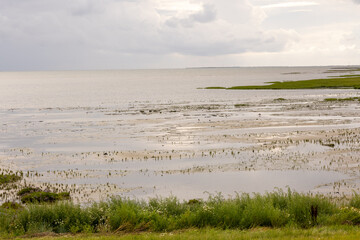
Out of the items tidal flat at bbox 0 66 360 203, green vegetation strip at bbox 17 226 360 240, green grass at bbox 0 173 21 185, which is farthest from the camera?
green grass at bbox 0 173 21 185

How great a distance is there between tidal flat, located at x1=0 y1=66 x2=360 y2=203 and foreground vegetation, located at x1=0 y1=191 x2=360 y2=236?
5.06 meters

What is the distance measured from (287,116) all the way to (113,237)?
42.9 metres

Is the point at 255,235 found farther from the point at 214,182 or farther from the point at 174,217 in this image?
the point at 214,182

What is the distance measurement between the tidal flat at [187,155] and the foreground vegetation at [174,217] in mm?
5063

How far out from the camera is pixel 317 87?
333 ft

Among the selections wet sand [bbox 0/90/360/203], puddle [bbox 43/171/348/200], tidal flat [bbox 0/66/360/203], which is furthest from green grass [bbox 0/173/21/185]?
puddle [bbox 43/171/348/200]

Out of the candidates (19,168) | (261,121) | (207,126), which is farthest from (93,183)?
(261,121)

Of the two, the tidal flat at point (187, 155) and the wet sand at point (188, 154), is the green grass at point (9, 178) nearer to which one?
the tidal flat at point (187, 155)

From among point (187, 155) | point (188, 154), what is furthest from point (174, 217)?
point (188, 154)

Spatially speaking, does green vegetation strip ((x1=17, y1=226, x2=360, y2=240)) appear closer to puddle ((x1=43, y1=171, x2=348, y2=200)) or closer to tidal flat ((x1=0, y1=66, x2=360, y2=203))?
tidal flat ((x1=0, y1=66, x2=360, y2=203))

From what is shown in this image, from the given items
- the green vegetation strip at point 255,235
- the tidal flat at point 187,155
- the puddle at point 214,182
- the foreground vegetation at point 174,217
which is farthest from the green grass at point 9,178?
the green vegetation strip at point 255,235

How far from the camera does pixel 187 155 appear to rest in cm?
3058

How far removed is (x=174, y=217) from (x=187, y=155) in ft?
51.3

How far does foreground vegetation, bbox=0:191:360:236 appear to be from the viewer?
1401cm
